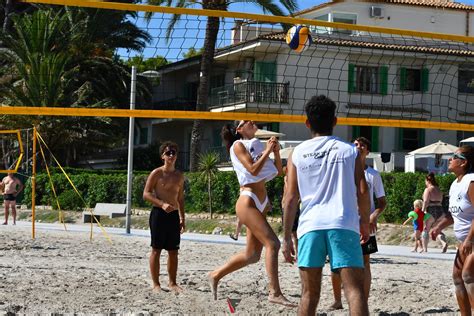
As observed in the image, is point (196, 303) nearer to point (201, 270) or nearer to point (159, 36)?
point (201, 270)

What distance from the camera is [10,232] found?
19156mm

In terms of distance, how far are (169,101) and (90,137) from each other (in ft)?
11.5

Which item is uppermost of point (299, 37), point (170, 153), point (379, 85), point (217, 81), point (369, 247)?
point (217, 81)

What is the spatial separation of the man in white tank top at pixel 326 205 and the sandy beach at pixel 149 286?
82.2 inches

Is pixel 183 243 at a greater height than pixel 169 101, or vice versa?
→ pixel 169 101

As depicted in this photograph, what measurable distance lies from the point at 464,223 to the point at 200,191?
2024 centimetres

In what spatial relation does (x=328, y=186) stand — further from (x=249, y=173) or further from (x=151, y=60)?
(x=151, y=60)

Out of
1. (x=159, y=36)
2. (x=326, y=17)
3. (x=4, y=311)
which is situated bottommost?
(x=4, y=311)

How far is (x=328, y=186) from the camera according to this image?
19.1 feet

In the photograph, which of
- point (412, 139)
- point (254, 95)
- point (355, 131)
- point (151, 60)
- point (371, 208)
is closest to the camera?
point (371, 208)

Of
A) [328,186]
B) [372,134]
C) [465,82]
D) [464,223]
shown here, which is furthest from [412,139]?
[328,186]

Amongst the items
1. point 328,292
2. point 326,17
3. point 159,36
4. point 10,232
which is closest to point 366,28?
point 159,36

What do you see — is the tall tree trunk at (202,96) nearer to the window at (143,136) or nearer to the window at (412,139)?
the window at (412,139)

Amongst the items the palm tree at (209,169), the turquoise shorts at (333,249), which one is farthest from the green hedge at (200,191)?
the turquoise shorts at (333,249)
